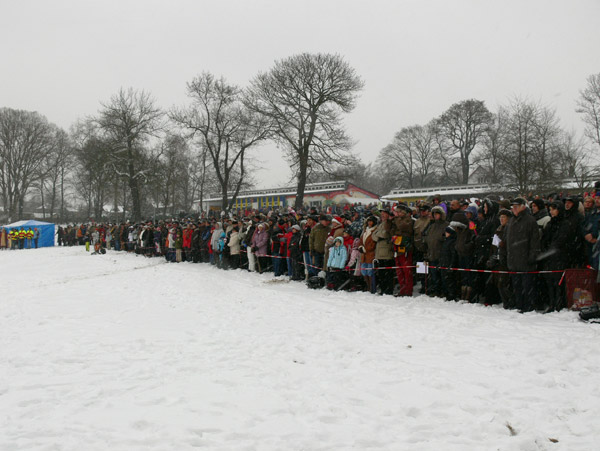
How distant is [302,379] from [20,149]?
2311 inches

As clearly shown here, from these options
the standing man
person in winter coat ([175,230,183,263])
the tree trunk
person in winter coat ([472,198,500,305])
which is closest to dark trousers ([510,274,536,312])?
person in winter coat ([472,198,500,305])

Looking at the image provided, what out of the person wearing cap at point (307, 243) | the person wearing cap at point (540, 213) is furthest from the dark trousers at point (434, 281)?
the person wearing cap at point (307, 243)

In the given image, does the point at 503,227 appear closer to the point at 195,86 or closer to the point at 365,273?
the point at 365,273

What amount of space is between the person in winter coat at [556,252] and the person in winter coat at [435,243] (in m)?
2.04

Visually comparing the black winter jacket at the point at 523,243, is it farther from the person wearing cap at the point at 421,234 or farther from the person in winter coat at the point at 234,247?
the person in winter coat at the point at 234,247

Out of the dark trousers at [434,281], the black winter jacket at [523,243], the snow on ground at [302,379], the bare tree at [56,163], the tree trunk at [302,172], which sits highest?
the bare tree at [56,163]

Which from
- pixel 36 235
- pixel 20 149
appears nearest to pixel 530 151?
pixel 36 235

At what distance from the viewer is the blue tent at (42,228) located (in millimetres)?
36094

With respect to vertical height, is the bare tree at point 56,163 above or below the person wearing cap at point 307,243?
above

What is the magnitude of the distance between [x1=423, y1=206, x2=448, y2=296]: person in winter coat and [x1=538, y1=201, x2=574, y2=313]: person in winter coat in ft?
6.69

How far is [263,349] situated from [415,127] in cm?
5808

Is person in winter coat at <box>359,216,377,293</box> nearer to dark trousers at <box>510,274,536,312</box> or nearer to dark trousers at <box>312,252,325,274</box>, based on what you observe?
dark trousers at <box>312,252,325,274</box>

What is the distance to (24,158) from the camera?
5231cm

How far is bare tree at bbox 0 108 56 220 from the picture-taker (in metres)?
50.4
